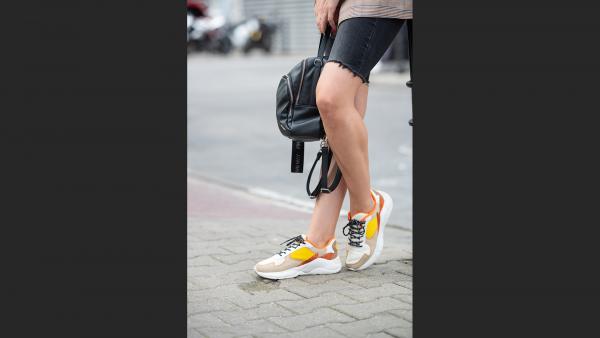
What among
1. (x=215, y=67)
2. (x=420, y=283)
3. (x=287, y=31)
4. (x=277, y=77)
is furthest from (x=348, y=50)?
(x=287, y=31)

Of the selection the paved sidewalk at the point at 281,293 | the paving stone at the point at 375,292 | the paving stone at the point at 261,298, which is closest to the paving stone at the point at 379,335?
the paved sidewalk at the point at 281,293

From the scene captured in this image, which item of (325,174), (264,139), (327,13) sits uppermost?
(327,13)

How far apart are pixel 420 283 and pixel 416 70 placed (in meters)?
0.59

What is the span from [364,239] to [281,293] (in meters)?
0.52

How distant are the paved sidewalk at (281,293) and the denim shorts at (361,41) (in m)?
0.88

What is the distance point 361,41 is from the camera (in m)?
3.27

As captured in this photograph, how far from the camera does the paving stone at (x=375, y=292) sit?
3326 millimetres

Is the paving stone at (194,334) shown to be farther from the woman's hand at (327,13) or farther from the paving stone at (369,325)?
the woman's hand at (327,13)

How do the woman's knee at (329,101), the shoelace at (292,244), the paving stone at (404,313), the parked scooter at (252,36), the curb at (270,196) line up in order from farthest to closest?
the parked scooter at (252,36)
the curb at (270,196)
the shoelace at (292,244)
the woman's knee at (329,101)
the paving stone at (404,313)

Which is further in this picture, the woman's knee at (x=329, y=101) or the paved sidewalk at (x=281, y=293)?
the woman's knee at (x=329, y=101)

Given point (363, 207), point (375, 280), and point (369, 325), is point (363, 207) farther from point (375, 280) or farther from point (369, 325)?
point (369, 325)

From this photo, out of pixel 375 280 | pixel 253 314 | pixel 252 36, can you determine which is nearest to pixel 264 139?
pixel 375 280

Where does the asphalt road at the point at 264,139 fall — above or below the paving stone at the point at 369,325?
above

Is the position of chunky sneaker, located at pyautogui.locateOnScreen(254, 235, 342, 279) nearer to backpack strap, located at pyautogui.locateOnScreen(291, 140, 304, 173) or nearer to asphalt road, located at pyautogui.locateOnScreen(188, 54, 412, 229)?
backpack strap, located at pyautogui.locateOnScreen(291, 140, 304, 173)
